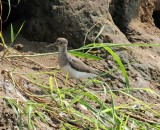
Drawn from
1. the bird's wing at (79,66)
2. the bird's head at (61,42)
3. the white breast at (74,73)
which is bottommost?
the white breast at (74,73)

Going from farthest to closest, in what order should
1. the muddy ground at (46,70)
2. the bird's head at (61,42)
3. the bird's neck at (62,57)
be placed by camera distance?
the bird's head at (61,42)
the bird's neck at (62,57)
the muddy ground at (46,70)

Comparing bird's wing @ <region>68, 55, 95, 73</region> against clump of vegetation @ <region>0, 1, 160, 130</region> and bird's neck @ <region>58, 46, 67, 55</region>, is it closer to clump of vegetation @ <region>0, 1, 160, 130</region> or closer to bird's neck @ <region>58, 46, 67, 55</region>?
bird's neck @ <region>58, 46, 67, 55</region>

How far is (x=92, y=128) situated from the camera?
6.00 metres

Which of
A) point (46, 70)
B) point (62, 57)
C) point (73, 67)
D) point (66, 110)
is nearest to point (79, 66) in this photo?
point (73, 67)

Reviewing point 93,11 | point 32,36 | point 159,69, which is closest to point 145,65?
point 159,69

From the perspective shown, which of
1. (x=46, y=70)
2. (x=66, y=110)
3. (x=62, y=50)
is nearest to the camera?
(x=66, y=110)

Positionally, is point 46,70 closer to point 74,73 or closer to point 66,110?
point 74,73

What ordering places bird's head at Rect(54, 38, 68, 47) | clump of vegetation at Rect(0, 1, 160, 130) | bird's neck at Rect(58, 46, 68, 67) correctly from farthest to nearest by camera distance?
bird's head at Rect(54, 38, 68, 47), bird's neck at Rect(58, 46, 68, 67), clump of vegetation at Rect(0, 1, 160, 130)

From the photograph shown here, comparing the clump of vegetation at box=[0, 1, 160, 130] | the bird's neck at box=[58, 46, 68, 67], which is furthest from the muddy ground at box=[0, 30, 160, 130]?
the bird's neck at box=[58, 46, 68, 67]

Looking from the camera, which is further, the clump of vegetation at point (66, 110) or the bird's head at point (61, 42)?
the bird's head at point (61, 42)

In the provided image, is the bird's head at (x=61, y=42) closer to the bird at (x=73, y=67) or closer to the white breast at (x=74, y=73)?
the bird at (x=73, y=67)

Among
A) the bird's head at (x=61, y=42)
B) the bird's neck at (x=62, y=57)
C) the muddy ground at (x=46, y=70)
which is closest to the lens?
the muddy ground at (x=46, y=70)

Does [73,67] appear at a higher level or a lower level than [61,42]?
lower

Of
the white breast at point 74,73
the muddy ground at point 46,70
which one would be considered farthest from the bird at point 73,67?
the muddy ground at point 46,70
